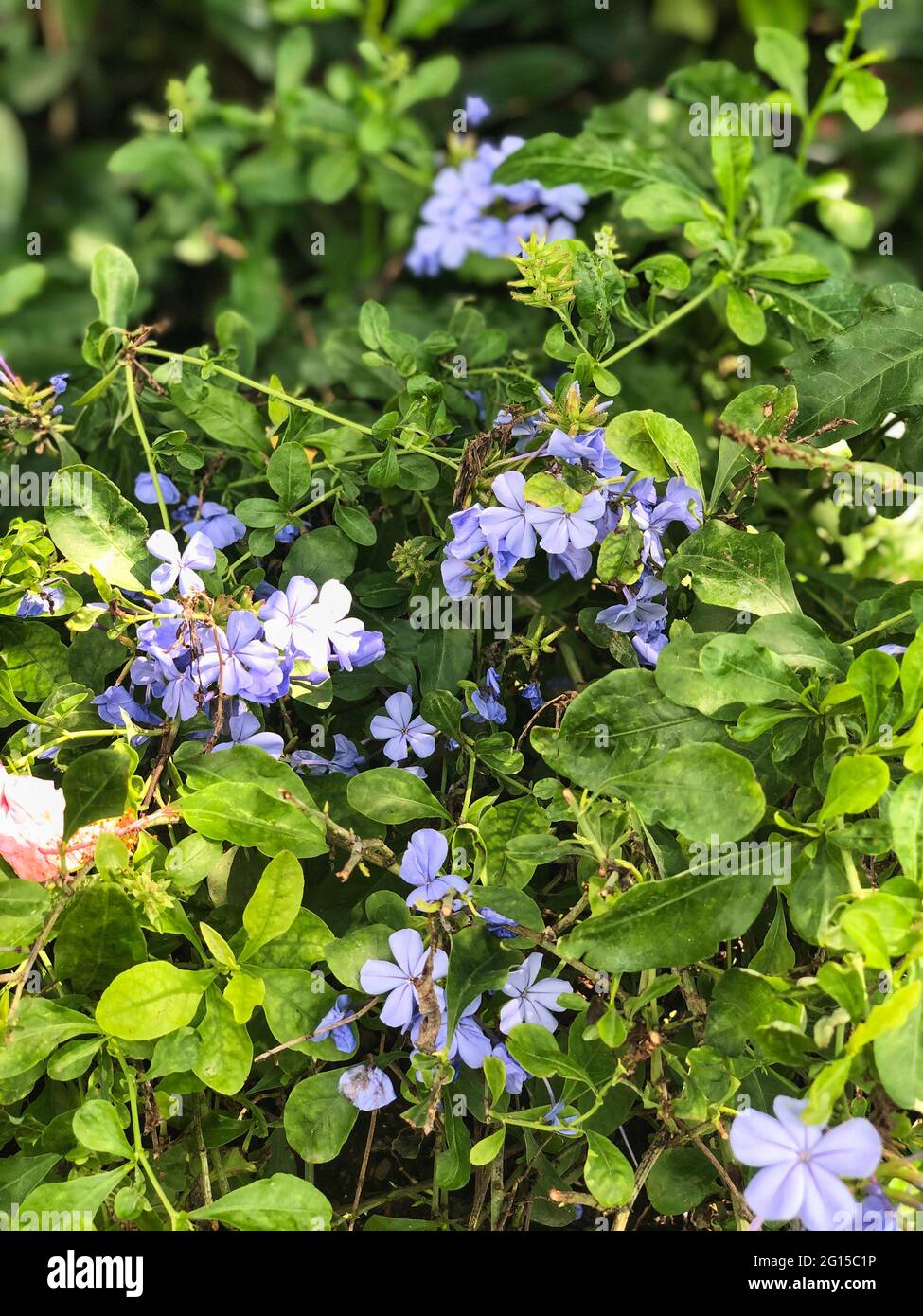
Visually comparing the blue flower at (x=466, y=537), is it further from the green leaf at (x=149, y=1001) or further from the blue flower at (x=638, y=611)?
the green leaf at (x=149, y=1001)

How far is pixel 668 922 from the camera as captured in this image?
630 mm

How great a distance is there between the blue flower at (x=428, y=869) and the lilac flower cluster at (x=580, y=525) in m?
0.16

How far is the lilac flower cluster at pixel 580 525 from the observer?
0.69m

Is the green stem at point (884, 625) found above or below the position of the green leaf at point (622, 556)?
below

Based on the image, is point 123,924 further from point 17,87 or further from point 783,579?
point 17,87

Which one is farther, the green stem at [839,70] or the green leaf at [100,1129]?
the green stem at [839,70]

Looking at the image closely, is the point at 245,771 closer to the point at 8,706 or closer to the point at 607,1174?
A: the point at 8,706

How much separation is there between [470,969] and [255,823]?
15 cm

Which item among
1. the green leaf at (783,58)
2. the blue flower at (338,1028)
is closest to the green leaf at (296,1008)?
the blue flower at (338,1028)

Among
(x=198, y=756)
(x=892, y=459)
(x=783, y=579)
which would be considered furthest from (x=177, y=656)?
(x=892, y=459)

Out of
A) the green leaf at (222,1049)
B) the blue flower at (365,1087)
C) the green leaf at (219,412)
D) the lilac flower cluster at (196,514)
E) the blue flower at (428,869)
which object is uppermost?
the green leaf at (219,412)

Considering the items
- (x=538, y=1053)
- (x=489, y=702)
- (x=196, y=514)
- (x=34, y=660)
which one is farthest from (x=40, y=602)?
(x=538, y=1053)

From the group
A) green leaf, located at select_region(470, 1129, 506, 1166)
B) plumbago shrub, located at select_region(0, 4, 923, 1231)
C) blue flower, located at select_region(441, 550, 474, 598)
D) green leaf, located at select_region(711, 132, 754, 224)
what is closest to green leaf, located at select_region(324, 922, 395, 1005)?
plumbago shrub, located at select_region(0, 4, 923, 1231)

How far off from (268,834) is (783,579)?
0.34 metres
